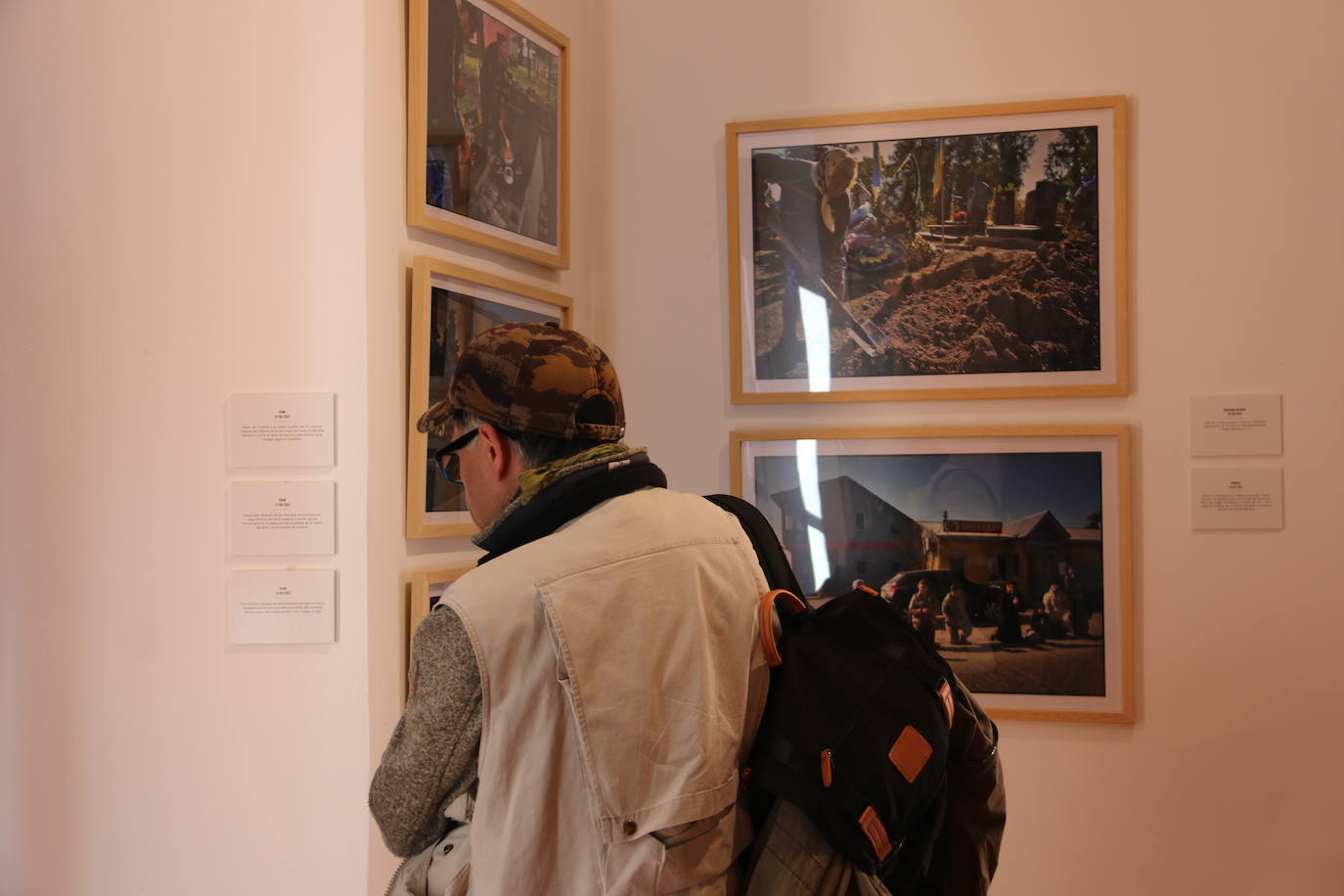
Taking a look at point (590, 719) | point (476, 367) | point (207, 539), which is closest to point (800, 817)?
point (590, 719)

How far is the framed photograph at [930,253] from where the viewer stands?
107 inches

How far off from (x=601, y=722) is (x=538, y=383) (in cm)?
47

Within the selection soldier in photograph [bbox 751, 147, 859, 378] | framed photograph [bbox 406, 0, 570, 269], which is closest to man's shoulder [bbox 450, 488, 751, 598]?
framed photograph [bbox 406, 0, 570, 269]

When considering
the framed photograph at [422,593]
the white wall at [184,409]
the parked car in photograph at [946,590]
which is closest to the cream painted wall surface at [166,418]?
the white wall at [184,409]

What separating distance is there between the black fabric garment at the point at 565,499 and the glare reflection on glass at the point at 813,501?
143 cm

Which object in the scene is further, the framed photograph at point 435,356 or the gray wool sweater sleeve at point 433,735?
the framed photograph at point 435,356

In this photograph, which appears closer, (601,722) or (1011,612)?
(601,722)

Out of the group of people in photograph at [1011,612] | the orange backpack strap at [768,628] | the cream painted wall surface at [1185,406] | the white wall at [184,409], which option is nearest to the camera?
the orange backpack strap at [768,628]

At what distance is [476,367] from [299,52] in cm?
117

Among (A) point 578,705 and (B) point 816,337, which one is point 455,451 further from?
(B) point 816,337

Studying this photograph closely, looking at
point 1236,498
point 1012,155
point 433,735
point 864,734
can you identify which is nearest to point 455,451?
point 433,735

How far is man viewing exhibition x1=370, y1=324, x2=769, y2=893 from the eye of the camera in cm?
128

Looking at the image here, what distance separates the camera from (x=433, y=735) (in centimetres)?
129

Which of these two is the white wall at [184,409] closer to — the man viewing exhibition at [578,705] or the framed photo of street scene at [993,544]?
the man viewing exhibition at [578,705]
